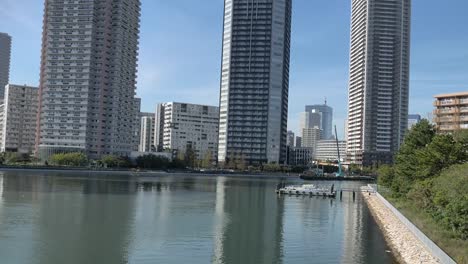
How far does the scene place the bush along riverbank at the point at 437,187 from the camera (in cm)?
3028

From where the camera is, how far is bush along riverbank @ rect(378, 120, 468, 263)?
3028cm

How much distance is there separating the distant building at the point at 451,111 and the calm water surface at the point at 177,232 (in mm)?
76999

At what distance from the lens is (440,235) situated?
3319 cm

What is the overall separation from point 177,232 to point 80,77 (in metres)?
148

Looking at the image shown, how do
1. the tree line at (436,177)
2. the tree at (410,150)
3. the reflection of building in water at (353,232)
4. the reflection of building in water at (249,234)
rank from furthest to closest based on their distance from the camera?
the tree at (410,150) < the reflection of building in water at (353,232) < the reflection of building in water at (249,234) < the tree line at (436,177)

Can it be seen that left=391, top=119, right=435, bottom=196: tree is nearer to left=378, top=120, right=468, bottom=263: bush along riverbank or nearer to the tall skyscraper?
left=378, top=120, right=468, bottom=263: bush along riverbank

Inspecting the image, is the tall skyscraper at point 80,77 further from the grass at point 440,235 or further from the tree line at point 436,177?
the grass at point 440,235

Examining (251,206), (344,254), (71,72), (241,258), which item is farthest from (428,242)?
(71,72)

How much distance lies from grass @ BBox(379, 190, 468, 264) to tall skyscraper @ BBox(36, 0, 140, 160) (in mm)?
146493

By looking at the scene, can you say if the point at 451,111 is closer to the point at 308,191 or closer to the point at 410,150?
the point at 308,191

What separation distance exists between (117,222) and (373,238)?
22.2 m

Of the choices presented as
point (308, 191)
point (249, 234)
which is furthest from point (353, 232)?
point (308, 191)

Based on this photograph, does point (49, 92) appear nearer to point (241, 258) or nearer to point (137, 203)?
point (137, 203)

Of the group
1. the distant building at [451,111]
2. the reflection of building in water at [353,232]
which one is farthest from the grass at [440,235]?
the distant building at [451,111]
